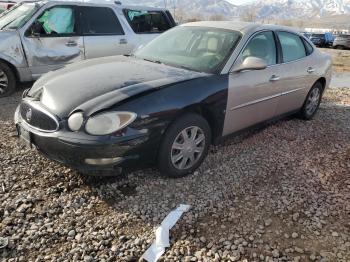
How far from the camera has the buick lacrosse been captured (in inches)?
125

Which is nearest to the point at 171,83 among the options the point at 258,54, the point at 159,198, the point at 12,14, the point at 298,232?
the point at 159,198

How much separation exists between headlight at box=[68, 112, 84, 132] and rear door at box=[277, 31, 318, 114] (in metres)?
2.81

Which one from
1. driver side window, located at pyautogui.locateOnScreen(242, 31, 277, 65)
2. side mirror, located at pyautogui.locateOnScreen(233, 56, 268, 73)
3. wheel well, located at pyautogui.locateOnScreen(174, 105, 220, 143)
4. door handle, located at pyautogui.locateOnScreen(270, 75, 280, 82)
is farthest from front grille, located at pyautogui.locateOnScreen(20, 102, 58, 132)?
door handle, located at pyautogui.locateOnScreen(270, 75, 280, 82)

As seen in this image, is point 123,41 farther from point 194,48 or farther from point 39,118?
point 39,118

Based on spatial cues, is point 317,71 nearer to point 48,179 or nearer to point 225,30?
point 225,30

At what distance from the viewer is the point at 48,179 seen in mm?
3629

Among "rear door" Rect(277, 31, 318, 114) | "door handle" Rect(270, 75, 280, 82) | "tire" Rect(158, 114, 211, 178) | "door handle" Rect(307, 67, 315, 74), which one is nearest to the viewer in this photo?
"tire" Rect(158, 114, 211, 178)

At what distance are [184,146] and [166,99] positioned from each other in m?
0.57

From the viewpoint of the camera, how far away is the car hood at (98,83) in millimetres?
3271

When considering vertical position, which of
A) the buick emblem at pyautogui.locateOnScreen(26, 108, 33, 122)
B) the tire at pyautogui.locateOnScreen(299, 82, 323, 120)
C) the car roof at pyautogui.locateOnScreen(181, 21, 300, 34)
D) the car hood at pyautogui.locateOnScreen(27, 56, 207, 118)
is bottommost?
the tire at pyautogui.locateOnScreen(299, 82, 323, 120)

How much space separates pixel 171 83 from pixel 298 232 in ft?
5.82

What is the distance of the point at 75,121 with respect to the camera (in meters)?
3.16

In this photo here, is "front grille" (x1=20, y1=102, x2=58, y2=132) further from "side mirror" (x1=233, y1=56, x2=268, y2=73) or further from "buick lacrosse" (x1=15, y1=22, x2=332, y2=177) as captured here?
"side mirror" (x1=233, y1=56, x2=268, y2=73)

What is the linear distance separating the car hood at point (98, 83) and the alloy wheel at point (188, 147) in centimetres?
55
